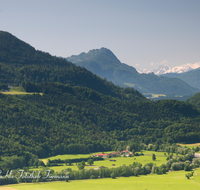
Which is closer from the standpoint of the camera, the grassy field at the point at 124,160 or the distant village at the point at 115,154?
the grassy field at the point at 124,160

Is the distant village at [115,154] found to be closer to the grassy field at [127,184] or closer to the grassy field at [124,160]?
the grassy field at [124,160]

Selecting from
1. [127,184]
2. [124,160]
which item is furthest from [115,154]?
[127,184]

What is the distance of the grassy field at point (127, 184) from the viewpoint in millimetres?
115000

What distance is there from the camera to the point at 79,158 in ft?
579

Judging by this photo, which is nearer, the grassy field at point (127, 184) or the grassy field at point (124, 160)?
the grassy field at point (127, 184)

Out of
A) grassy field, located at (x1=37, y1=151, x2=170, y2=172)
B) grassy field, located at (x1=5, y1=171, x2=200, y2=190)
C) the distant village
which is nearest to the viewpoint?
grassy field, located at (x1=5, y1=171, x2=200, y2=190)

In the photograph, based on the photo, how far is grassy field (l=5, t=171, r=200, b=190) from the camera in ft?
377

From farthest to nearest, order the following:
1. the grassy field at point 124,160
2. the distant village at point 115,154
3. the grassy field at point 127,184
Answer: the distant village at point 115,154 < the grassy field at point 124,160 < the grassy field at point 127,184

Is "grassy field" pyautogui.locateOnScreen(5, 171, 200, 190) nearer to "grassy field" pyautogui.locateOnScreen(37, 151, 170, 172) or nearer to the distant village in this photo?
"grassy field" pyautogui.locateOnScreen(37, 151, 170, 172)

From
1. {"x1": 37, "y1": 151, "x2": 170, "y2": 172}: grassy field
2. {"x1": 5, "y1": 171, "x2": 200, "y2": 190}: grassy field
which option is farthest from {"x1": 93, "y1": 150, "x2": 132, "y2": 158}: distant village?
{"x1": 5, "y1": 171, "x2": 200, "y2": 190}: grassy field

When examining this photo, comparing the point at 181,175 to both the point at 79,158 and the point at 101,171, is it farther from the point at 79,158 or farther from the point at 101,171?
the point at 79,158

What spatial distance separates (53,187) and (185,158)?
7303cm


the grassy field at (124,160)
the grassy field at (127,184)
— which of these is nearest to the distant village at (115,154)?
the grassy field at (124,160)

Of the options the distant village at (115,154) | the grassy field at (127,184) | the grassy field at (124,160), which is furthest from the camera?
the distant village at (115,154)
